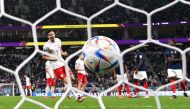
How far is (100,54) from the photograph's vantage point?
3406 mm

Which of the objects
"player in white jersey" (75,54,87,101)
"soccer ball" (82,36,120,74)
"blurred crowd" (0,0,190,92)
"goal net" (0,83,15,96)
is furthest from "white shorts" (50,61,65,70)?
"blurred crowd" (0,0,190,92)

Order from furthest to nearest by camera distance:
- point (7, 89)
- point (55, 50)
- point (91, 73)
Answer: point (91, 73) < point (7, 89) < point (55, 50)

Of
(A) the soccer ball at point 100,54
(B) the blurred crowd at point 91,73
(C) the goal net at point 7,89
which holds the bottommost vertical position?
(C) the goal net at point 7,89

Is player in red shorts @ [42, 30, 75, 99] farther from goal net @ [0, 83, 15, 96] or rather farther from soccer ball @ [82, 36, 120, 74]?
goal net @ [0, 83, 15, 96]

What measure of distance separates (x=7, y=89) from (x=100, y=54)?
41.9 feet

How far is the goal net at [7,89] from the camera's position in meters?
15.0

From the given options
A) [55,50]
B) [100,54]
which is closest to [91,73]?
[55,50]

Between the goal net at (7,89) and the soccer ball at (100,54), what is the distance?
37.6ft

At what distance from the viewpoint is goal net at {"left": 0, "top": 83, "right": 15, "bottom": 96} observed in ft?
49.2

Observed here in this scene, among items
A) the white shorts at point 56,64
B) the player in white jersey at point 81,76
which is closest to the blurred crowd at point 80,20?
the player in white jersey at point 81,76

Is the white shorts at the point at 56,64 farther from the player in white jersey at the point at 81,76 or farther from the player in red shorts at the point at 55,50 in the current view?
the player in white jersey at the point at 81,76

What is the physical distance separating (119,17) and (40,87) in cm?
559

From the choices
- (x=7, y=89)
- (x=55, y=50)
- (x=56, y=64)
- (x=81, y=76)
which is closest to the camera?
(x=55, y=50)

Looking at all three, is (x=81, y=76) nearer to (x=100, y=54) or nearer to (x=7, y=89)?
(x=100, y=54)
